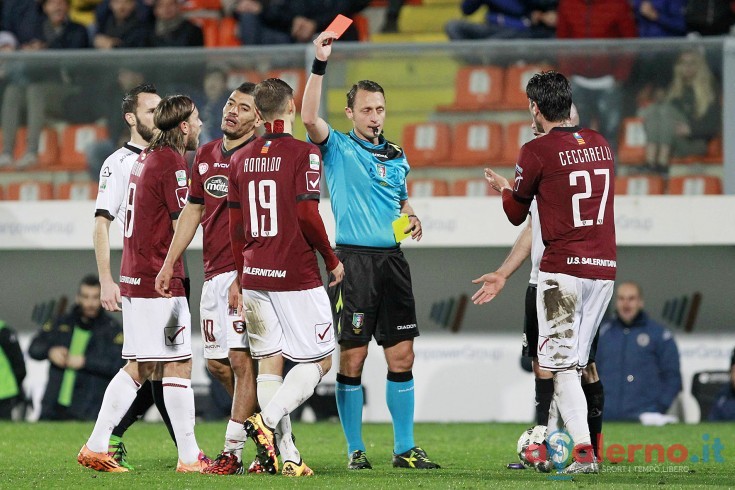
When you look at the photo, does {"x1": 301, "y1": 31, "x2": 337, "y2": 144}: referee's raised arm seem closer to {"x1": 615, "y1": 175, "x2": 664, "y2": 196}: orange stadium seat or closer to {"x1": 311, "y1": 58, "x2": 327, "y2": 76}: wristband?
{"x1": 311, "y1": 58, "x2": 327, "y2": 76}: wristband

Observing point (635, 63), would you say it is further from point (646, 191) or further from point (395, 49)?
point (395, 49)

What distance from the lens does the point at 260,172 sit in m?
6.39

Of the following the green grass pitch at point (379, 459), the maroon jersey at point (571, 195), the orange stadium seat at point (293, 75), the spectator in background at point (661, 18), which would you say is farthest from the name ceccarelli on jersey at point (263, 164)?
the spectator in background at point (661, 18)

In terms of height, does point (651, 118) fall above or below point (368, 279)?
above

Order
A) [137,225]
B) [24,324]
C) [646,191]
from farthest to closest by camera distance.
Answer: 1. [24,324]
2. [646,191]
3. [137,225]

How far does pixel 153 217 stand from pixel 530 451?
94.2 inches

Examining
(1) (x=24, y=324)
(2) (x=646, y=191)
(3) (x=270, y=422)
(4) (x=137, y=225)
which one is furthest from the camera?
(1) (x=24, y=324)

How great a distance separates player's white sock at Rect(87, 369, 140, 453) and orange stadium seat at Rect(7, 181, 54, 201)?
5.19 m

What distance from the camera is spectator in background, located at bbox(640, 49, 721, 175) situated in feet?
36.2

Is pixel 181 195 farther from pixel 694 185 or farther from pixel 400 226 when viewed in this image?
pixel 694 185

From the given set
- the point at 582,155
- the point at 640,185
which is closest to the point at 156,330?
the point at 582,155

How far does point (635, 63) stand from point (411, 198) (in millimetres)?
2272

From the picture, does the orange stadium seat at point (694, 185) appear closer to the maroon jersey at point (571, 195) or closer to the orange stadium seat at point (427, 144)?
the orange stadium seat at point (427, 144)

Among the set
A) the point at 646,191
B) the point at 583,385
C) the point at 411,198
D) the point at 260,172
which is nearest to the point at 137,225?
the point at 260,172
